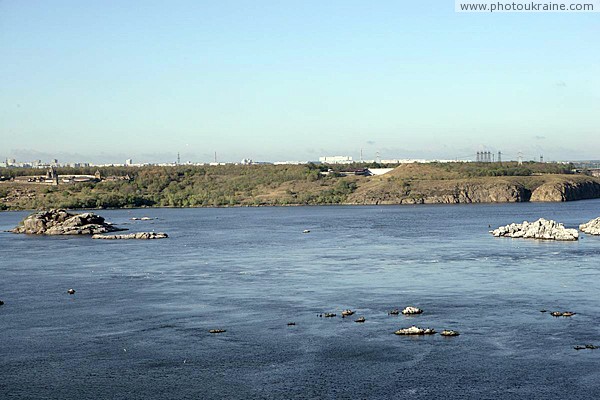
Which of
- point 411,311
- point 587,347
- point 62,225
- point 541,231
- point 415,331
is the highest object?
point 541,231

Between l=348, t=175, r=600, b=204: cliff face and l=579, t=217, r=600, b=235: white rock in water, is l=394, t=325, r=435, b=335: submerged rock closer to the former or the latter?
l=579, t=217, r=600, b=235: white rock in water

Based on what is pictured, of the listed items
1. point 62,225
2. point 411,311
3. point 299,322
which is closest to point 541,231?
point 411,311

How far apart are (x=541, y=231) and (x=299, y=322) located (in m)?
50.7

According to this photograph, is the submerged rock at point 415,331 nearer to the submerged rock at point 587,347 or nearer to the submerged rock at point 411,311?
the submerged rock at point 411,311

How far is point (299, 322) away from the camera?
42375mm

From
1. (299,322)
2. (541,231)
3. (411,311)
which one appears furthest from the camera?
(541,231)

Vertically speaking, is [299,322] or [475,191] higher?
[475,191]

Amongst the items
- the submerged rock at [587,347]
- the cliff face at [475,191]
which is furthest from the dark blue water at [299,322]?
the cliff face at [475,191]

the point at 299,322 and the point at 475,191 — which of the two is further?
the point at 475,191

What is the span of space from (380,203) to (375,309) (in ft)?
460

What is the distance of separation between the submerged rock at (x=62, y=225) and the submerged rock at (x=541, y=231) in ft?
168

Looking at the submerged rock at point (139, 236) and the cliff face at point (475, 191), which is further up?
the cliff face at point (475, 191)

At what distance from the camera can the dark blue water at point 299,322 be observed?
31.9 meters

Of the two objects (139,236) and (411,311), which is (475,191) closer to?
(139,236)
